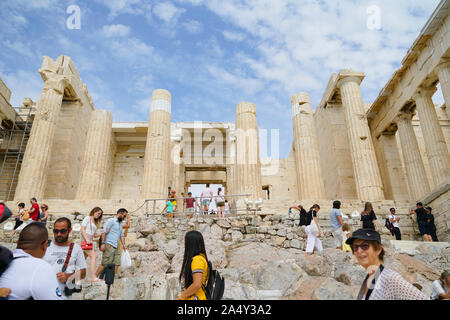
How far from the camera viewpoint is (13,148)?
71.6 feet

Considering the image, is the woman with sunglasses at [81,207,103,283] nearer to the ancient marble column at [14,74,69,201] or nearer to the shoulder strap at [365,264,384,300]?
the shoulder strap at [365,264,384,300]

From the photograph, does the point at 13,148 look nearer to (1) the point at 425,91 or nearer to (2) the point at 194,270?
(2) the point at 194,270

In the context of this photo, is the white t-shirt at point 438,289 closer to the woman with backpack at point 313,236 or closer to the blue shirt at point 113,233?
the woman with backpack at point 313,236

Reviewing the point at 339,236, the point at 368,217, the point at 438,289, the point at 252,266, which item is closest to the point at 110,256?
the point at 252,266

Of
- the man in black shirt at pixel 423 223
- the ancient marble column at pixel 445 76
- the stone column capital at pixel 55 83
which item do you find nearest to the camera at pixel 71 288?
the man in black shirt at pixel 423 223

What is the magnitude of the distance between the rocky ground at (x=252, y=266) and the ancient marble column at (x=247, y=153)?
5.43 meters

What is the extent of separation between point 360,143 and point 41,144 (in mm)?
17034

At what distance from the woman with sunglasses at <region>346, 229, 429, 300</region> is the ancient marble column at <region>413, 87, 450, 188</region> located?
14.8 meters

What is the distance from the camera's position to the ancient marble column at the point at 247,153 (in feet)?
52.5

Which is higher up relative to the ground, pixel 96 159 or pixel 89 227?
pixel 96 159

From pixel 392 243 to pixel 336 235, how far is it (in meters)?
2.21

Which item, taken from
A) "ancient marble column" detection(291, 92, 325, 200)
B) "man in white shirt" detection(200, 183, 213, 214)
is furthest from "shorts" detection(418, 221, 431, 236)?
"man in white shirt" detection(200, 183, 213, 214)

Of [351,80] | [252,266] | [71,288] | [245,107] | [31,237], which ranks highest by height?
[351,80]
